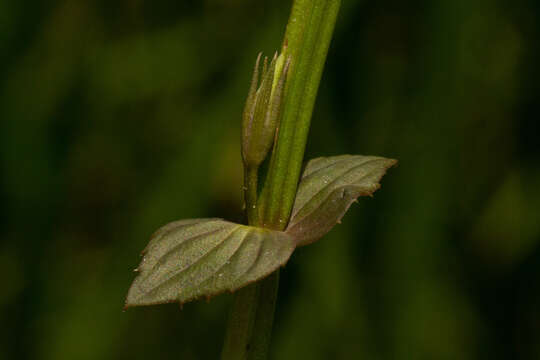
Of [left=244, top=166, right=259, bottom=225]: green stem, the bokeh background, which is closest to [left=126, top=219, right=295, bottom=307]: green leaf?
[left=244, top=166, right=259, bottom=225]: green stem

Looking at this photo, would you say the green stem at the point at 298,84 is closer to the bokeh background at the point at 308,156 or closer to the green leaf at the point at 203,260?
the green leaf at the point at 203,260

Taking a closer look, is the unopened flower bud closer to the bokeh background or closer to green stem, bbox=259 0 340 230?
green stem, bbox=259 0 340 230

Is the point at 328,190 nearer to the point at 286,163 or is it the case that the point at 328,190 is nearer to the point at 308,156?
the point at 286,163

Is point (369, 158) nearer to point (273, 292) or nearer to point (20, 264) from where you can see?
point (273, 292)

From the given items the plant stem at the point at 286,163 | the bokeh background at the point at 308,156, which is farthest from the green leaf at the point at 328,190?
the bokeh background at the point at 308,156

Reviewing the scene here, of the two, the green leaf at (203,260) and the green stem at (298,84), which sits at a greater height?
A: the green stem at (298,84)

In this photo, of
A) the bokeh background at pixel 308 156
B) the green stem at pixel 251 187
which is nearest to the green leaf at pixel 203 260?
the green stem at pixel 251 187

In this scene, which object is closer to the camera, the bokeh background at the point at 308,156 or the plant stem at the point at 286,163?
the plant stem at the point at 286,163

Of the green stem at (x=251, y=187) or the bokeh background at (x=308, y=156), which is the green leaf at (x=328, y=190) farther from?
the bokeh background at (x=308, y=156)
